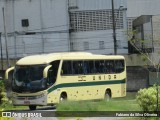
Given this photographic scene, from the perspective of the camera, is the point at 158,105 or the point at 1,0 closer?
the point at 158,105

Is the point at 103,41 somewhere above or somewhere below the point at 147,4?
below

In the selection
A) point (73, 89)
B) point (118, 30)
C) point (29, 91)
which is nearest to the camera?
point (29, 91)

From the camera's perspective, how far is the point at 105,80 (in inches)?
1065

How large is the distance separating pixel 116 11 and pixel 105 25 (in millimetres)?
1987

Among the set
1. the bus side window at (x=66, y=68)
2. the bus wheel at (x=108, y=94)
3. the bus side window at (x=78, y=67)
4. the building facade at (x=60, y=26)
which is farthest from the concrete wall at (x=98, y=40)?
the bus side window at (x=66, y=68)

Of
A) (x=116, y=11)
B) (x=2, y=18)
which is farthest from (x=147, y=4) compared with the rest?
(x=2, y=18)

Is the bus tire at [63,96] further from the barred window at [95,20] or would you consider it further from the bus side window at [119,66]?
the barred window at [95,20]

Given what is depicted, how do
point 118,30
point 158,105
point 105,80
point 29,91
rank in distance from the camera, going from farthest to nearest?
point 118,30 < point 105,80 < point 29,91 < point 158,105

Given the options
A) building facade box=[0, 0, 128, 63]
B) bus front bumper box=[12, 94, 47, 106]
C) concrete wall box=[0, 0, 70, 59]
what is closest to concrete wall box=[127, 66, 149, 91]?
building facade box=[0, 0, 128, 63]

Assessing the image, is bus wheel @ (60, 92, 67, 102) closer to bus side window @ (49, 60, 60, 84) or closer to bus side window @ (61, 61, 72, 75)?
bus side window @ (61, 61, 72, 75)

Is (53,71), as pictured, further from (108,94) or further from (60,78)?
(108,94)

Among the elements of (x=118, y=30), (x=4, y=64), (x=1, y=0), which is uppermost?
(x=1, y=0)

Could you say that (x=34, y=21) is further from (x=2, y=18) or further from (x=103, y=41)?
(x=103, y=41)

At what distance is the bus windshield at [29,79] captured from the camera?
22.5 meters
